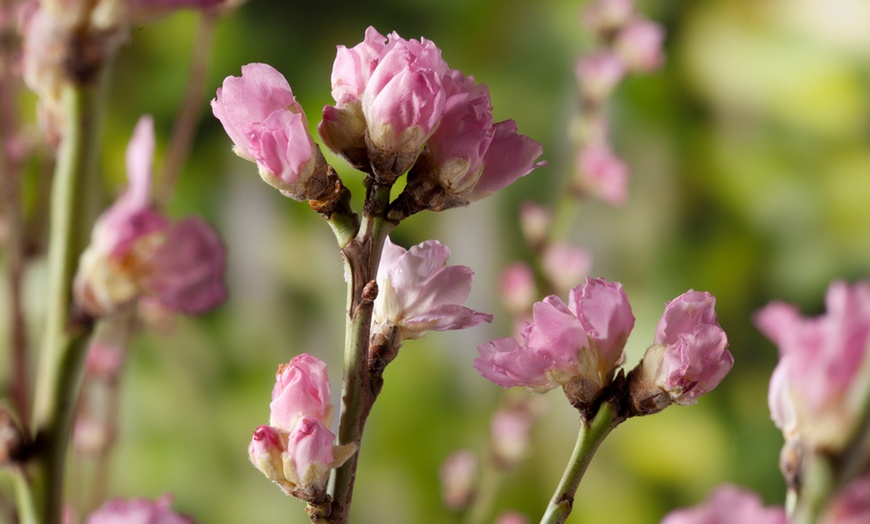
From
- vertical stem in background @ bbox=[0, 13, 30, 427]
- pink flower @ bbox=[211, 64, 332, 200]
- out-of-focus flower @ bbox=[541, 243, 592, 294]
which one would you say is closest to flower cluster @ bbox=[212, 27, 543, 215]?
pink flower @ bbox=[211, 64, 332, 200]

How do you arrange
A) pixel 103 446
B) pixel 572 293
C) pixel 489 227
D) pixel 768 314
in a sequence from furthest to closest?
pixel 489 227, pixel 103 446, pixel 768 314, pixel 572 293

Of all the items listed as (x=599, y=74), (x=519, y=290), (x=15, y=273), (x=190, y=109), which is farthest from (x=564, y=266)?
(x=15, y=273)

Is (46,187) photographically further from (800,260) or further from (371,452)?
(800,260)

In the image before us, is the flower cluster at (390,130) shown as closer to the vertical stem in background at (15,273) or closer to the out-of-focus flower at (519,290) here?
the vertical stem in background at (15,273)

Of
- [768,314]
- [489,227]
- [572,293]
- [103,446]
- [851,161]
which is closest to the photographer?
[572,293]

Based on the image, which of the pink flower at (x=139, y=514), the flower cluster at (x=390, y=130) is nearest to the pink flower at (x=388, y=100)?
the flower cluster at (x=390, y=130)

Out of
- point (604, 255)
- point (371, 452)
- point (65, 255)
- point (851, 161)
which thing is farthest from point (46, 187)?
point (851, 161)
